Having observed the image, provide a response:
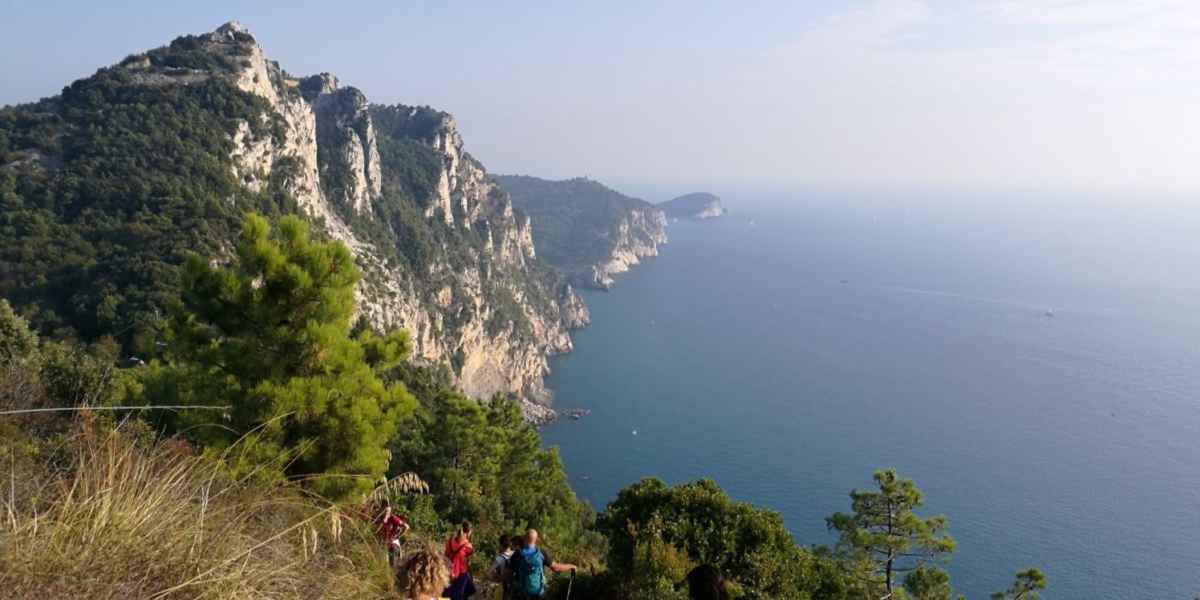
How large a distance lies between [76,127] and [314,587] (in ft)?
151

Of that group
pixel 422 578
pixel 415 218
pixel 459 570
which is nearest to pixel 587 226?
pixel 415 218

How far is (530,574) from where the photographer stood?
489 cm

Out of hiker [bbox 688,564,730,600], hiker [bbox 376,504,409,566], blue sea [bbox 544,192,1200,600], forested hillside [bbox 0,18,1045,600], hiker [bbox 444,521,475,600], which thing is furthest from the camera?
blue sea [bbox 544,192,1200,600]

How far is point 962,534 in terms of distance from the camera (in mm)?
38094

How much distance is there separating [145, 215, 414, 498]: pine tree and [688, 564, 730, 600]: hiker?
14.0ft

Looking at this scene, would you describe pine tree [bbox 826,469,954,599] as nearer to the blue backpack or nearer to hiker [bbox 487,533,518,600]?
hiker [bbox 487,533,518,600]

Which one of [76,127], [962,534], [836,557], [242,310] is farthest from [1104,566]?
[76,127]

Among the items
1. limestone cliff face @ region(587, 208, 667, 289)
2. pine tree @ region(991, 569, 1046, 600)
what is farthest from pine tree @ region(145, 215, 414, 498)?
limestone cliff face @ region(587, 208, 667, 289)

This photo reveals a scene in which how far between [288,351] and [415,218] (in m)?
62.6

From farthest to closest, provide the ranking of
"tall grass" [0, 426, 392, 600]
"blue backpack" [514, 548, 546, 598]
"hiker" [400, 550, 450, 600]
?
"blue backpack" [514, 548, 546, 598], "hiker" [400, 550, 450, 600], "tall grass" [0, 426, 392, 600]

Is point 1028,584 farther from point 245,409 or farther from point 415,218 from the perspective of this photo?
point 415,218

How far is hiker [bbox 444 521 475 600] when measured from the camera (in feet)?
15.0

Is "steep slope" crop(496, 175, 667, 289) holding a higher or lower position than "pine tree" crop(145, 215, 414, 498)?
Answer: higher

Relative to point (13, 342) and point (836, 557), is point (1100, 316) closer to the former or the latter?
point (836, 557)
